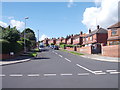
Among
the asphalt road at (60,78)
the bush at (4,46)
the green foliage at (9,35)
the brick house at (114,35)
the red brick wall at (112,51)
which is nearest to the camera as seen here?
the asphalt road at (60,78)

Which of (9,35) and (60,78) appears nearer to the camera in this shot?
(60,78)

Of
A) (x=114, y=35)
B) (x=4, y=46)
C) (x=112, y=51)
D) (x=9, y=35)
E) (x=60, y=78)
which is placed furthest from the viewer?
(x=114, y=35)

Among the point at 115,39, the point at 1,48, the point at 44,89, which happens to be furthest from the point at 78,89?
the point at 115,39

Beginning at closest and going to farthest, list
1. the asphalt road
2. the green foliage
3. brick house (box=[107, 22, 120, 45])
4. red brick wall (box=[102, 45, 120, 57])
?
the asphalt road → the green foliage → red brick wall (box=[102, 45, 120, 57]) → brick house (box=[107, 22, 120, 45])

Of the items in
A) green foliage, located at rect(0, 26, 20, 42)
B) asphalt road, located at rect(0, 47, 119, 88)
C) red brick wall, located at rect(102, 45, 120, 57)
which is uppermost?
green foliage, located at rect(0, 26, 20, 42)

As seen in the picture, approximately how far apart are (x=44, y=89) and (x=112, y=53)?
74.4 ft

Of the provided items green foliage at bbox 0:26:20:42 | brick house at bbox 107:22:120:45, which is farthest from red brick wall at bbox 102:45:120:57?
green foliage at bbox 0:26:20:42

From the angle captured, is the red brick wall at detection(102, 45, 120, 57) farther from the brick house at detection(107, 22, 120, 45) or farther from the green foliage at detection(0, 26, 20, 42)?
the green foliage at detection(0, 26, 20, 42)

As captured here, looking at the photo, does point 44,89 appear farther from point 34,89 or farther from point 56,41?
point 56,41

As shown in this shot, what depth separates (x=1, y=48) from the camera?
73.6ft

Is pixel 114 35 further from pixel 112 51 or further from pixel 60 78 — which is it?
pixel 60 78

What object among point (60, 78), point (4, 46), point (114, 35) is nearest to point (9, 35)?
point (4, 46)

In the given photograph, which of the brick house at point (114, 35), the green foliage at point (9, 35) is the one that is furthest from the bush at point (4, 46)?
the brick house at point (114, 35)

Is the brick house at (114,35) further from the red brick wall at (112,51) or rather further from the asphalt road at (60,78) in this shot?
the asphalt road at (60,78)
